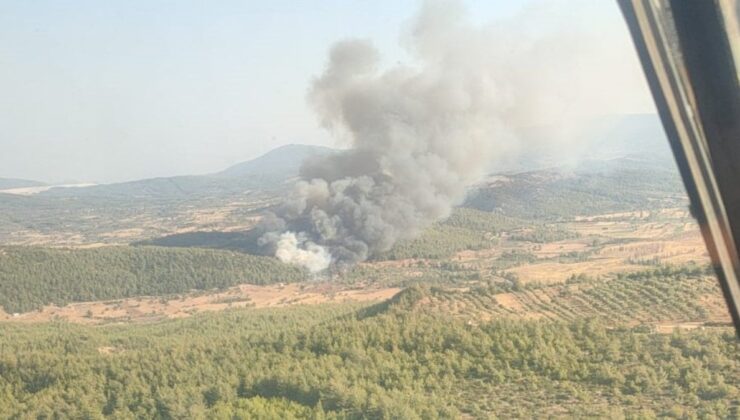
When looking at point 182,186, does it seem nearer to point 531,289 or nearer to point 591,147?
point 591,147

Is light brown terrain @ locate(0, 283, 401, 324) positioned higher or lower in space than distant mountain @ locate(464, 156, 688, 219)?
higher

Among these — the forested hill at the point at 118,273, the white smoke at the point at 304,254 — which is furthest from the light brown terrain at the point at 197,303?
the white smoke at the point at 304,254

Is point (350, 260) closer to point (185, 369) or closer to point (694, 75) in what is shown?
point (185, 369)

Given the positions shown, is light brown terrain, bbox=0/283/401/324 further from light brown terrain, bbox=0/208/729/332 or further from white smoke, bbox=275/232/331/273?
white smoke, bbox=275/232/331/273

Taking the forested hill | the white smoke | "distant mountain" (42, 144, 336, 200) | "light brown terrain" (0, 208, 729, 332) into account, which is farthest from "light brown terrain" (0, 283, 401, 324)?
"distant mountain" (42, 144, 336, 200)

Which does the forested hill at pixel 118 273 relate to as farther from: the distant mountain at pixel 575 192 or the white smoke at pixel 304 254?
the distant mountain at pixel 575 192

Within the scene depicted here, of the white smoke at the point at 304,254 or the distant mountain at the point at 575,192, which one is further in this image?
the distant mountain at the point at 575,192

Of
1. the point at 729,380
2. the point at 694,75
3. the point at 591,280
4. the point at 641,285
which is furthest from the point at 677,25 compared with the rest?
the point at 591,280

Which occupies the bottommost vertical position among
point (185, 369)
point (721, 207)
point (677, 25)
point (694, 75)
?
point (185, 369)
